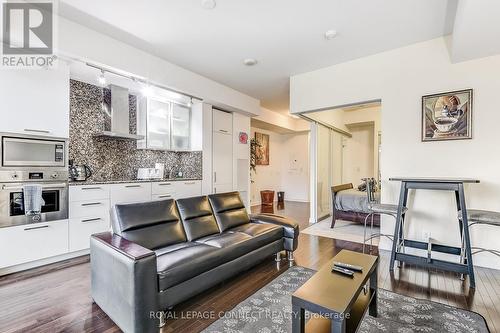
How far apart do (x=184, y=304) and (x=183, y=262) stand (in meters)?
0.50

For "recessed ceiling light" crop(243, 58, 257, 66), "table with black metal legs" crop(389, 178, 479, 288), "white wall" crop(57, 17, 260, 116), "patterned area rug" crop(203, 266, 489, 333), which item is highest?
"recessed ceiling light" crop(243, 58, 257, 66)

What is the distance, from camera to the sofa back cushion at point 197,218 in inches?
104

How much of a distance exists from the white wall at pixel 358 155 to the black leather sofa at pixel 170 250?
5.37 meters

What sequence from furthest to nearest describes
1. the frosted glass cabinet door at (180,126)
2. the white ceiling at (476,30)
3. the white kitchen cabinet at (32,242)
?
1. the frosted glass cabinet door at (180,126)
2. the white kitchen cabinet at (32,242)
3. the white ceiling at (476,30)

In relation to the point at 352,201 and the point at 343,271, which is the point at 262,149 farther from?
the point at 343,271

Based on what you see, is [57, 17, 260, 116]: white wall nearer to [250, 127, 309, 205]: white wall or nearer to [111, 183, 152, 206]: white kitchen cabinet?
[111, 183, 152, 206]: white kitchen cabinet

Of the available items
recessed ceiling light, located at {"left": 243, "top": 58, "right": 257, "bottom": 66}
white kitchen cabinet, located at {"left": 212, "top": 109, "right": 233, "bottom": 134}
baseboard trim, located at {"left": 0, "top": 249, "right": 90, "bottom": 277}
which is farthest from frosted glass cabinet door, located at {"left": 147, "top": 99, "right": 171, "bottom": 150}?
baseboard trim, located at {"left": 0, "top": 249, "right": 90, "bottom": 277}

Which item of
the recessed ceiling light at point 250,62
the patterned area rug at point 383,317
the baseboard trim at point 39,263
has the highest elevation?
the recessed ceiling light at point 250,62

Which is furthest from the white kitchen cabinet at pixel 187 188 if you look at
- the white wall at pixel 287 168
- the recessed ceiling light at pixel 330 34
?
the white wall at pixel 287 168

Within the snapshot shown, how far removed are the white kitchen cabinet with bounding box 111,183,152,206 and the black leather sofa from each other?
1238 millimetres

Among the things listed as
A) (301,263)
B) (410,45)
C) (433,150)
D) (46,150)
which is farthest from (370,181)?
(46,150)

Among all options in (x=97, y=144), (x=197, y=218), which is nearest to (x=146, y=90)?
(x=97, y=144)

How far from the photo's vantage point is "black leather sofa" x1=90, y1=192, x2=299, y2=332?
1615 mm

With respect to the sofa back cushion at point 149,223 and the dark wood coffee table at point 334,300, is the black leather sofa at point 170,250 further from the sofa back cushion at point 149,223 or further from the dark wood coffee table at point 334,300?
the dark wood coffee table at point 334,300
